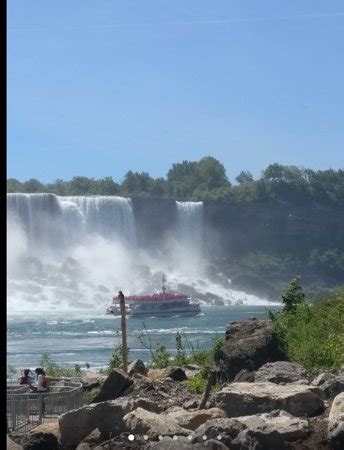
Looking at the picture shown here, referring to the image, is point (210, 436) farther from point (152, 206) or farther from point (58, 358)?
point (152, 206)

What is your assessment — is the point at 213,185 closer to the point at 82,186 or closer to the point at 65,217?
the point at 82,186

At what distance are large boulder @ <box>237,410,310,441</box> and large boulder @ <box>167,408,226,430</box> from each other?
0.58 metres

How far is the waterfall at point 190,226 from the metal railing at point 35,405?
3578 inches

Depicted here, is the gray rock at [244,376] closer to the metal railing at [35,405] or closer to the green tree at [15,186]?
the metal railing at [35,405]

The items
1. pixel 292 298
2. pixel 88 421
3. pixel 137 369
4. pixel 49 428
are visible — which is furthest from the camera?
pixel 292 298

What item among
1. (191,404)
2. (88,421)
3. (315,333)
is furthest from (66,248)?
(88,421)

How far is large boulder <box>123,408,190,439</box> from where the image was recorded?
10469mm

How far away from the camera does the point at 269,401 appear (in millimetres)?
11086

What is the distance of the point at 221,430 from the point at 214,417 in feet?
2.93

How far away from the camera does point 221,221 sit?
11206cm

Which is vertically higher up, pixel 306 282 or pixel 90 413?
pixel 90 413

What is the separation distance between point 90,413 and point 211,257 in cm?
9640
